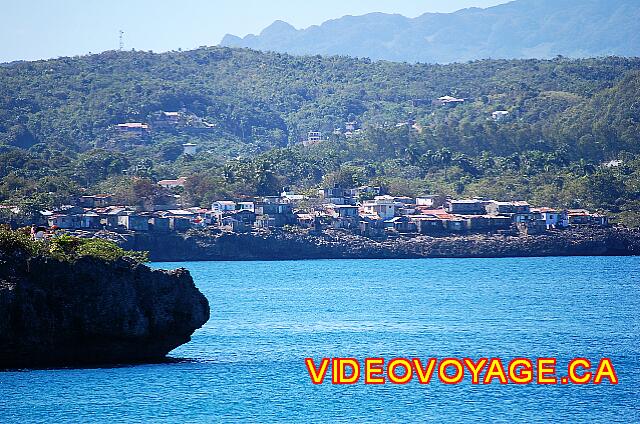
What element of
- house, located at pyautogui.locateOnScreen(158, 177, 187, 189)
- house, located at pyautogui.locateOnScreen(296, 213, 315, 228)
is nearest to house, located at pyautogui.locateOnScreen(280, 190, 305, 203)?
house, located at pyautogui.locateOnScreen(296, 213, 315, 228)

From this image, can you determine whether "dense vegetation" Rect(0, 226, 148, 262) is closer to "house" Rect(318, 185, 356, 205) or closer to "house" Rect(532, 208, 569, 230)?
"house" Rect(532, 208, 569, 230)

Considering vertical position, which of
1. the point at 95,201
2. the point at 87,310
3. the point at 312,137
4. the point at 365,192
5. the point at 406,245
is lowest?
the point at 87,310

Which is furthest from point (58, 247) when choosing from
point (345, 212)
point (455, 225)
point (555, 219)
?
point (555, 219)

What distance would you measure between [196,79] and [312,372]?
A: 504 feet

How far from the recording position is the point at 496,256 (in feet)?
312

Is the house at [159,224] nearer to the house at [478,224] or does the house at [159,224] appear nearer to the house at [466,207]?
the house at [478,224]

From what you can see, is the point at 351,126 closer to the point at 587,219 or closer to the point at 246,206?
the point at 246,206

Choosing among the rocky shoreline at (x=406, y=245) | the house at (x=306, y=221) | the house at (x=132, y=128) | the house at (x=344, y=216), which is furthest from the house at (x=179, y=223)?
the house at (x=132, y=128)

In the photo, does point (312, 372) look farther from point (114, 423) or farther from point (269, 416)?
point (114, 423)

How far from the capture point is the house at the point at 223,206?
99.1 m

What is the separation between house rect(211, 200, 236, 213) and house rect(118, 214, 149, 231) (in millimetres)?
8342

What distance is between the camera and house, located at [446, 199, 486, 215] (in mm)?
99875

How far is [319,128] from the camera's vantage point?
17638 cm

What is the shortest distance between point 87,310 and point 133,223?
205 feet
